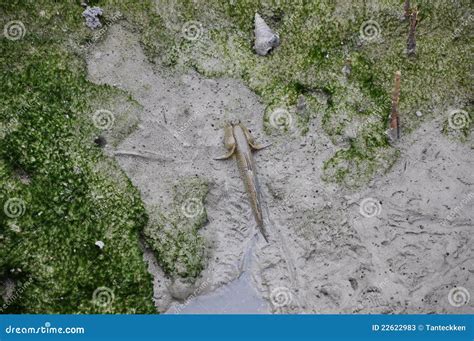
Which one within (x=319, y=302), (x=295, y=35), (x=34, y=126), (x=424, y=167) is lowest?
(x=319, y=302)

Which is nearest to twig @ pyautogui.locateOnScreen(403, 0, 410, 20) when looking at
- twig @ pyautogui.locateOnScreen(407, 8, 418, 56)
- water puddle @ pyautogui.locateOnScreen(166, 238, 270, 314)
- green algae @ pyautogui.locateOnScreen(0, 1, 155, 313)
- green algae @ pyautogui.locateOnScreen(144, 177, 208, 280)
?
twig @ pyautogui.locateOnScreen(407, 8, 418, 56)

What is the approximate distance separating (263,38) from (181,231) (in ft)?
10.0

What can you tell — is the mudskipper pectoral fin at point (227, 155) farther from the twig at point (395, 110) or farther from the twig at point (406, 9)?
the twig at point (406, 9)

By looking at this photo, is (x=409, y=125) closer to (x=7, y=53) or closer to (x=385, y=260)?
(x=385, y=260)

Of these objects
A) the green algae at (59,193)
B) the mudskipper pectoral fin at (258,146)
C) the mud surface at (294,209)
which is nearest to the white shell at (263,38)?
the mud surface at (294,209)

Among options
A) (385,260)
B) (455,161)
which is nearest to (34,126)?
(385,260)

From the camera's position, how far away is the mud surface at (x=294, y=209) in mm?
9164

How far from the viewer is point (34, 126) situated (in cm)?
951

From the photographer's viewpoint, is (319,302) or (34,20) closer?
(319,302)

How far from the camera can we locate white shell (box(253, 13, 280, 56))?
10.2 meters

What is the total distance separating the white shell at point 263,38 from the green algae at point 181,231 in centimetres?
219

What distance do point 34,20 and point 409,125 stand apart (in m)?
5.57

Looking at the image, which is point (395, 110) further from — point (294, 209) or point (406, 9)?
point (294, 209)
